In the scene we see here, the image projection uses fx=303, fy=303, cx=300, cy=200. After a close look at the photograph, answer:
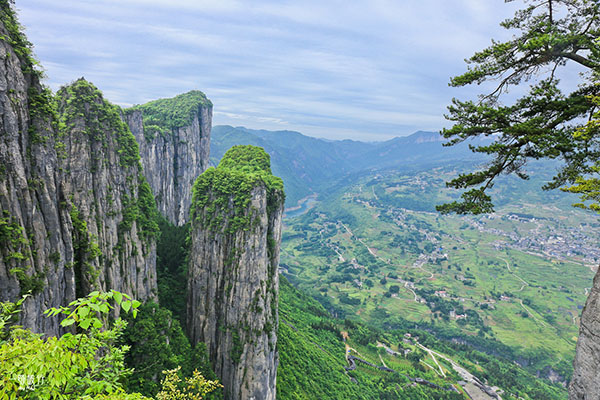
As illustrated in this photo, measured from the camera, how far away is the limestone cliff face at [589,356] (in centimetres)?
859

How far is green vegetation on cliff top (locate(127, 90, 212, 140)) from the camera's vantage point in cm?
7721

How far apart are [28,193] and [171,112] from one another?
82118 millimetres

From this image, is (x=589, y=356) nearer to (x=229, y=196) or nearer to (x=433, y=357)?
(x=229, y=196)

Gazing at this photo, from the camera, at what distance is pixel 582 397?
8867 mm

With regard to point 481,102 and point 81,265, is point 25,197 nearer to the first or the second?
point 81,265

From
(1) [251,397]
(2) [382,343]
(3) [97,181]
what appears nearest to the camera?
(3) [97,181]

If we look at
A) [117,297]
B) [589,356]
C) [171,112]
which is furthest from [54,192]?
[171,112]

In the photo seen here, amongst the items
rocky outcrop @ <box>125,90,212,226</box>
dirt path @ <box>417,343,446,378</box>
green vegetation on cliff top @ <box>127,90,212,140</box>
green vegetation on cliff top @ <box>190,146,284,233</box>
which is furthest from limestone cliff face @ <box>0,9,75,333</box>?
dirt path @ <box>417,343,446,378</box>

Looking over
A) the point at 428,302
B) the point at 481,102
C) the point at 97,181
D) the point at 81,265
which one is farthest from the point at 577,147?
the point at 428,302

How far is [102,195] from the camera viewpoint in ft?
88.1

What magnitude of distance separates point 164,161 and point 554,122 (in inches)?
3112

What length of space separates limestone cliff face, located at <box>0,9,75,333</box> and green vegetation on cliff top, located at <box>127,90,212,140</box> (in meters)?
56.9

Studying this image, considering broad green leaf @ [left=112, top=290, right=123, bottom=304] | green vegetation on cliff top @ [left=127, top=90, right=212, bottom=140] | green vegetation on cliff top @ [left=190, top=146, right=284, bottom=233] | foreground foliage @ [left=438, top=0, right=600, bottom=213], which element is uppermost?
green vegetation on cliff top @ [left=127, top=90, right=212, bottom=140]

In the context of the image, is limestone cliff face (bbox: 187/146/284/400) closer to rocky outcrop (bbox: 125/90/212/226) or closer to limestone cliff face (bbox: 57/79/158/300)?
limestone cliff face (bbox: 57/79/158/300)
